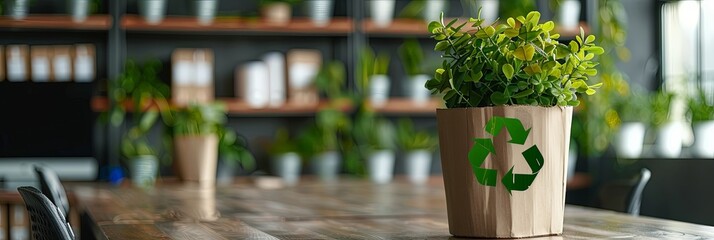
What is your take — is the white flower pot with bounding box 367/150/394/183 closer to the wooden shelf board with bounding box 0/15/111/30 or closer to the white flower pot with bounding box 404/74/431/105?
the white flower pot with bounding box 404/74/431/105

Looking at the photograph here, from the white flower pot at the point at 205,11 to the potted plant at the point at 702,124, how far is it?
2.58 metres

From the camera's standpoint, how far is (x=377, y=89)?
5.80 m

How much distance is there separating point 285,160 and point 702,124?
2216mm

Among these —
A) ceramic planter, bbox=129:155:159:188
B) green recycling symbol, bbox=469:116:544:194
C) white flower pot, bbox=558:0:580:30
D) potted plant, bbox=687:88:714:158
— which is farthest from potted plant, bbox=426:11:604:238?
white flower pot, bbox=558:0:580:30

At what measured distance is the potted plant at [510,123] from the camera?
1615 mm

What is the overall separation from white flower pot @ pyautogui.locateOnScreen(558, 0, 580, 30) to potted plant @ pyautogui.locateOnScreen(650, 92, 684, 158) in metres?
0.70

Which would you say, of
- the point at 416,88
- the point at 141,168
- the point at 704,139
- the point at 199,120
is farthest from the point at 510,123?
the point at 416,88

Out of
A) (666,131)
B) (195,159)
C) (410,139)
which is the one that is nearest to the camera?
(195,159)

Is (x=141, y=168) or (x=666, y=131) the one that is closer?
(x=141, y=168)

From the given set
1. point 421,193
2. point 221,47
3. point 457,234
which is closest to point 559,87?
point 457,234

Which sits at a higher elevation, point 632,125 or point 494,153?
point 494,153

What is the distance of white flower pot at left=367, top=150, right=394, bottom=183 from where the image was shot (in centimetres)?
576

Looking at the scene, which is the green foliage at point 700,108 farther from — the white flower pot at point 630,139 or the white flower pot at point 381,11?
the white flower pot at point 381,11

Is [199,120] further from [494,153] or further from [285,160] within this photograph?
[494,153]
